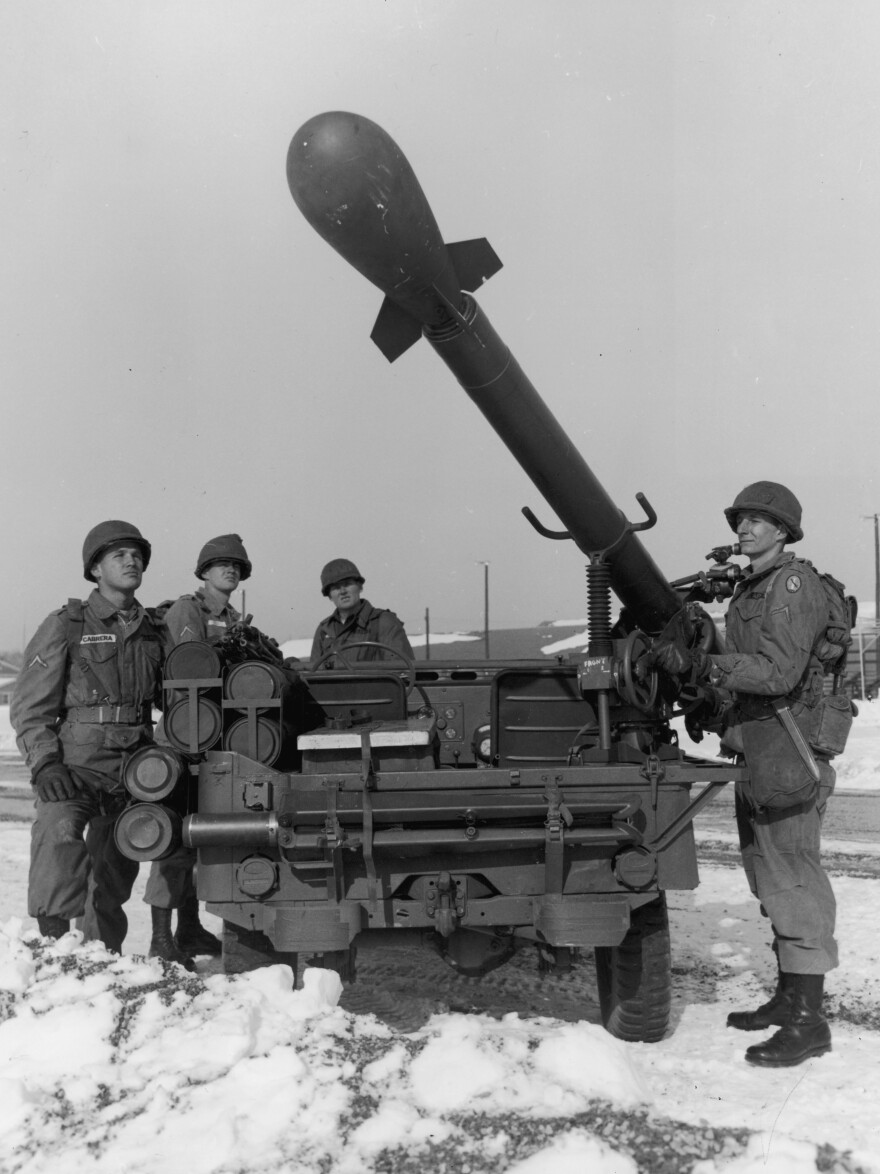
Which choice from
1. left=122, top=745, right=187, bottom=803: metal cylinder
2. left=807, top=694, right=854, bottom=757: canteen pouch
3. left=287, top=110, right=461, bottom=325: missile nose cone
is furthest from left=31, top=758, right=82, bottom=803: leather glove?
left=807, top=694, right=854, bottom=757: canteen pouch

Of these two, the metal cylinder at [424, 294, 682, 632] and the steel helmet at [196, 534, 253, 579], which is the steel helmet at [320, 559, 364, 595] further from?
the metal cylinder at [424, 294, 682, 632]

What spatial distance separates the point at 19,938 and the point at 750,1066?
3.07 meters

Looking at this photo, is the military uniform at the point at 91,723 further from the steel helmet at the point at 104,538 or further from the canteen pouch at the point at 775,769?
the canteen pouch at the point at 775,769

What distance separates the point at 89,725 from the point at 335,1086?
257 centimetres

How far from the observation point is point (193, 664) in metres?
4.51

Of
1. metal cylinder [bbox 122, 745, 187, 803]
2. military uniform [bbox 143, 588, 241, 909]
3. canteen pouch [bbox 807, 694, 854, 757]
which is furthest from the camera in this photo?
military uniform [bbox 143, 588, 241, 909]

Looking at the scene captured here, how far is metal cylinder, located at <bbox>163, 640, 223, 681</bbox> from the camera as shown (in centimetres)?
451

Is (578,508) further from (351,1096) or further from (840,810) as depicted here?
(840,810)

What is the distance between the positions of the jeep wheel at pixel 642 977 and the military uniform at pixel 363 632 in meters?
3.32

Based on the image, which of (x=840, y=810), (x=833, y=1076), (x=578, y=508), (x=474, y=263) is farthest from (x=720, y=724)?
(x=840, y=810)

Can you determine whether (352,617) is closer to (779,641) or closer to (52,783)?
(52,783)

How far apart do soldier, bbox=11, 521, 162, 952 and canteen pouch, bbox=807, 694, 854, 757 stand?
125 inches

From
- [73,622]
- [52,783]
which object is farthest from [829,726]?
[73,622]

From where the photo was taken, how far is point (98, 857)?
217 inches
